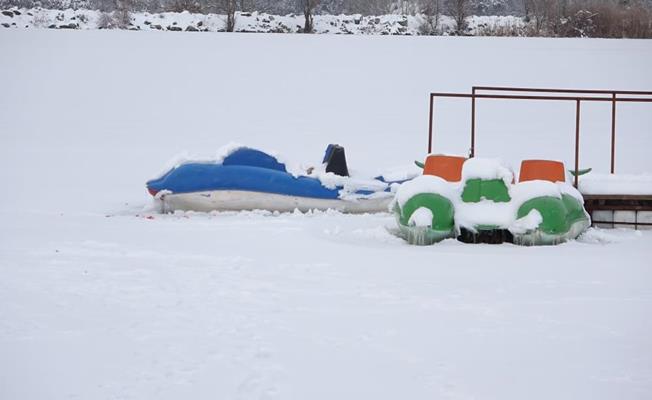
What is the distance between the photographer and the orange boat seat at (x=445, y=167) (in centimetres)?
795

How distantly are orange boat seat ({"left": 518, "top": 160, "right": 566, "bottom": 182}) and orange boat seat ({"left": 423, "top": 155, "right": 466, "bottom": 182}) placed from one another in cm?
59

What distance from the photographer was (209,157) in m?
9.40

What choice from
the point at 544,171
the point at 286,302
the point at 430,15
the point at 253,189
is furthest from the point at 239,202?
the point at 430,15

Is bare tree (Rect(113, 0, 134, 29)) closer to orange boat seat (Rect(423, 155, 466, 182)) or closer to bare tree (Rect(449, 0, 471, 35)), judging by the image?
bare tree (Rect(449, 0, 471, 35))

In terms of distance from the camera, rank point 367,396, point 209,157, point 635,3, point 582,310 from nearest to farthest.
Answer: point 367,396
point 582,310
point 209,157
point 635,3

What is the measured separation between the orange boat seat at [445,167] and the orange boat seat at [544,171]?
59 centimetres

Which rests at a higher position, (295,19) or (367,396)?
(295,19)

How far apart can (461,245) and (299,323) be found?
289cm

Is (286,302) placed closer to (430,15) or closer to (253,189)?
(253,189)

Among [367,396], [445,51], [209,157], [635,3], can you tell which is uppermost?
[635,3]

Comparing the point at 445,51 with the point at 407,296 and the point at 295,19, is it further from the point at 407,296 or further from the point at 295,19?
the point at 407,296

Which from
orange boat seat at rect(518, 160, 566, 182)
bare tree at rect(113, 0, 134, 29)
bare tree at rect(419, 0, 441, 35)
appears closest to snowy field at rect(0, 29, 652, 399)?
orange boat seat at rect(518, 160, 566, 182)

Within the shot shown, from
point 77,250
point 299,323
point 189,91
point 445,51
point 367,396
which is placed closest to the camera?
point 367,396

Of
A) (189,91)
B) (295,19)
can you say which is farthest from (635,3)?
(189,91)
